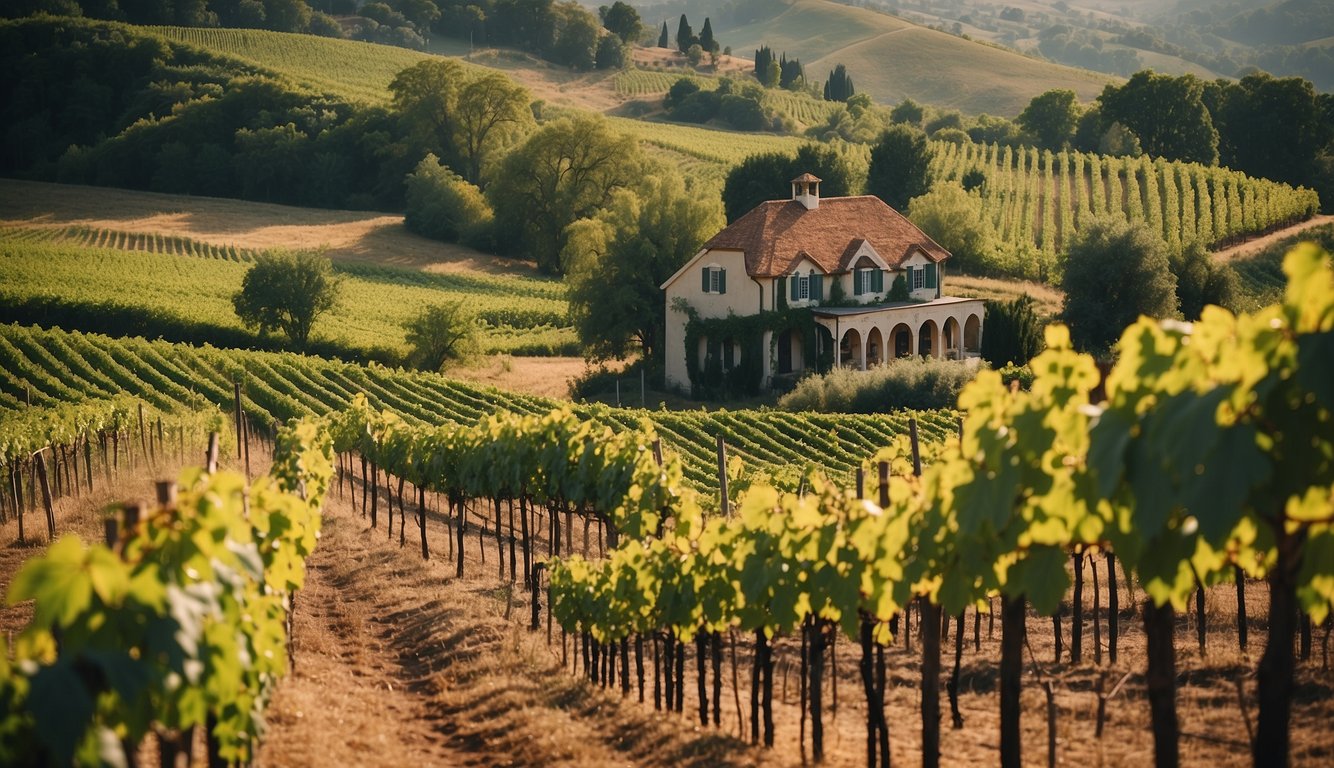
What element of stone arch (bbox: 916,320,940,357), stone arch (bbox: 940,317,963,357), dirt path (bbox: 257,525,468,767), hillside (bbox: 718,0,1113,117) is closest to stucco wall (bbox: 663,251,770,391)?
stone arch (bbox: 916,320,940,357)

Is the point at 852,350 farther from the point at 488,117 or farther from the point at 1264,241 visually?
the point at 488,117

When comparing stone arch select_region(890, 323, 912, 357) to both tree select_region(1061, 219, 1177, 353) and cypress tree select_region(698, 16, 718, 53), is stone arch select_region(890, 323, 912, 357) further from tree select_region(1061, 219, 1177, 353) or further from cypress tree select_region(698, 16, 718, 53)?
cypress tree select_region(698, 16, 718, 53)

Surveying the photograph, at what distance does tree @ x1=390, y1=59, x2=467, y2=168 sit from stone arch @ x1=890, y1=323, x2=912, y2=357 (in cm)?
4469

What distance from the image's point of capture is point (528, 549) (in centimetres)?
1808

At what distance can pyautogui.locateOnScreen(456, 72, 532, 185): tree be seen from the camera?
8562cm

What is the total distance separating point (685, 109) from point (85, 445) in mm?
97264

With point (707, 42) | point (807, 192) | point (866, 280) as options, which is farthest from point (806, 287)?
point (707, 42)

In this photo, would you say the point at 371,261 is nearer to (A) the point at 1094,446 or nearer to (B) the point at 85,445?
(B) the point at 85,445

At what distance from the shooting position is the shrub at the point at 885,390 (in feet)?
130

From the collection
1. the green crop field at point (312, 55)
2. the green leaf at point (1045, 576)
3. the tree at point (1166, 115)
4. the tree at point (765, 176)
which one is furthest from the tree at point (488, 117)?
the green leaf at point (1045, 576)

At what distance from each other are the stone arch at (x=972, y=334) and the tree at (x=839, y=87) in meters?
95.3

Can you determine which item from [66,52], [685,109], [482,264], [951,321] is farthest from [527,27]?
[951,321]

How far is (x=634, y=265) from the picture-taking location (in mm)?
48781

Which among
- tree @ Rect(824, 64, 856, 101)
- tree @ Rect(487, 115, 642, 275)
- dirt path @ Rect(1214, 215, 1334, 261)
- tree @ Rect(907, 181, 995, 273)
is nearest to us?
tree @ Rect(907, 181, 995, 273)
